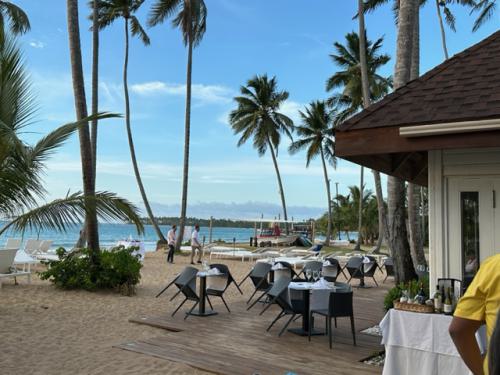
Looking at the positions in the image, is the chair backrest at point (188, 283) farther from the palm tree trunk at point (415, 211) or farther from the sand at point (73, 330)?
the palm tree trunk at point (415, 211)

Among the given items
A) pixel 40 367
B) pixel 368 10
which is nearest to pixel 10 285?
pixel 40 367

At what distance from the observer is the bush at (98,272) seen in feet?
32.5

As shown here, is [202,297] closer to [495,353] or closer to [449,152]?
[449,152]

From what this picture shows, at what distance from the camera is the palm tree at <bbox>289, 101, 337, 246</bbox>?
34625mm

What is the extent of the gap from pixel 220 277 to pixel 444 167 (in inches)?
187

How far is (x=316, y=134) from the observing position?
34875mm

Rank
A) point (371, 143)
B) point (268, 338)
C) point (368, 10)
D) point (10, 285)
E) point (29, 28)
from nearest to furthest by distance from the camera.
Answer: point (371, 143) < point (268, 338) < point (10, 285) < point (29, 28) < point (368, 10)

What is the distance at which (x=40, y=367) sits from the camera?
4973mm

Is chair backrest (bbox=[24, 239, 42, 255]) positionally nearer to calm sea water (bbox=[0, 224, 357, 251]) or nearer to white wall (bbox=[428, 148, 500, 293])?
calm sea water (bbox=[0, 224, 357, 251])

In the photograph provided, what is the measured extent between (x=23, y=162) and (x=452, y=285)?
4.87m

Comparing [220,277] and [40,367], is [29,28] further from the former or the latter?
[40,367]

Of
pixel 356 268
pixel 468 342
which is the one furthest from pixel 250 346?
pixel 356 268

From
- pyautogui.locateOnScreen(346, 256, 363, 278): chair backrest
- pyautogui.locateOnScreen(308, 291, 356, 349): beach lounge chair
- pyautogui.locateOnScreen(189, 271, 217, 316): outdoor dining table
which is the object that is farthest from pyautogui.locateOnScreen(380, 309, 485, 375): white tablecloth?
pyautogui.locateOnScreen(346, 256, 363, 278): chair backrest

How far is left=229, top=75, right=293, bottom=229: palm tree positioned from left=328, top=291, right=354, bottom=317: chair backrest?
89.6 ft
